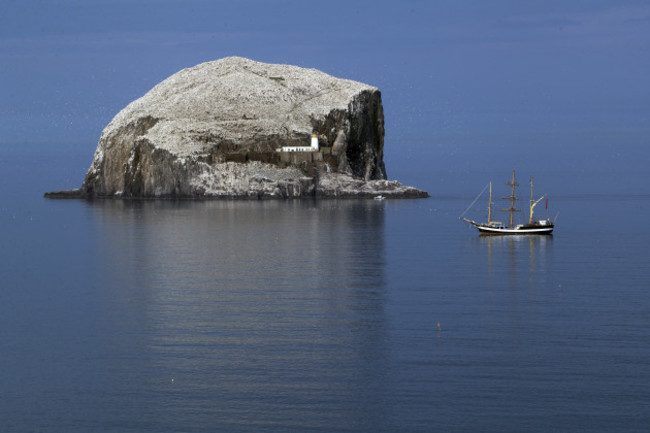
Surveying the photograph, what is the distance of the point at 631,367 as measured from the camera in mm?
31328

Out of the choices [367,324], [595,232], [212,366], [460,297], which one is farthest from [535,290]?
[595,232]

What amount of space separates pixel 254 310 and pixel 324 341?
8.40 m

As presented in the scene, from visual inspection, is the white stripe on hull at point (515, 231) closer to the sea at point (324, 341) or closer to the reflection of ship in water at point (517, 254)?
the reflection of ship in water at point (517, 254)

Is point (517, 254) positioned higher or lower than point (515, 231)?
lower

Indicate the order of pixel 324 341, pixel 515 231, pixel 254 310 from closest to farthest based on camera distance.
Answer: pixel 324 341 → pixel 254 310 → pixel 515 231

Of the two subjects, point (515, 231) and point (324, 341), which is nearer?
point (324, 341)

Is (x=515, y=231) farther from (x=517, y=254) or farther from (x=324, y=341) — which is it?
(x=324, y=341)

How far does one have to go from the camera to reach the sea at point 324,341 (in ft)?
87.7

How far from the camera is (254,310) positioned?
145 feet

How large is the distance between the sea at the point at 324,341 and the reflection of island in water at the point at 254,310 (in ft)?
0.46

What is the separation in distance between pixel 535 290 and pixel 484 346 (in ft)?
61.1

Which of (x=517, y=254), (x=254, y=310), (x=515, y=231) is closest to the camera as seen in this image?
(x=254, y=310)

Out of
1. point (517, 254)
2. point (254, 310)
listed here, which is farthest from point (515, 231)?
point (254, 310)

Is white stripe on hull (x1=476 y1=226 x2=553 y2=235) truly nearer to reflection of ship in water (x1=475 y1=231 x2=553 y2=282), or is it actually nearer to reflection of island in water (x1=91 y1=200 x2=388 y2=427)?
reflection of ship in water (x1=475 y1=231 x2=553 y2=282)
